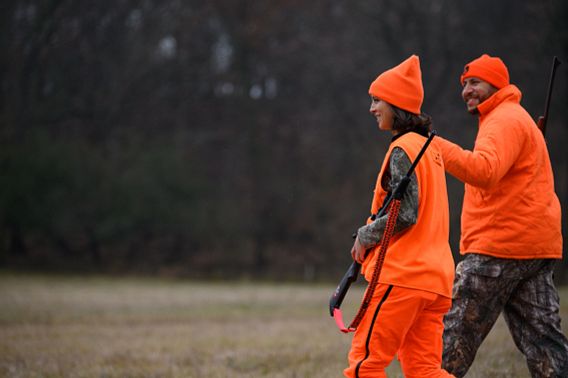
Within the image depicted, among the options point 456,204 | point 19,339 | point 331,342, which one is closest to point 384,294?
point 331,342

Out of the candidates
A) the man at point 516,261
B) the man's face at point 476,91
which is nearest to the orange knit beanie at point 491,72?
the man's face at point 476,91

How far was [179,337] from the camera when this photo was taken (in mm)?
9375

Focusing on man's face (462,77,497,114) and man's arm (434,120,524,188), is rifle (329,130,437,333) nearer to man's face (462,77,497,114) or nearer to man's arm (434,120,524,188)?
man's arm (434,120,524,188)

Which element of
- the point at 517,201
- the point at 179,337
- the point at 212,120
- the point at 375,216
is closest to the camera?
the point at 375,216

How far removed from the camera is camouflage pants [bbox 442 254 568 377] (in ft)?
14.8

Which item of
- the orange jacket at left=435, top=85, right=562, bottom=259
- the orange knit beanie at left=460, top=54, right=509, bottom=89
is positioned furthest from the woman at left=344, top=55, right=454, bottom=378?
the orange knit beanie at left=460, top=54, right=509, bottom=89

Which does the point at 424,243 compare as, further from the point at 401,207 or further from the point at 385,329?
the point at 385,329

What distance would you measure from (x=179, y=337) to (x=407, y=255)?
6.07m

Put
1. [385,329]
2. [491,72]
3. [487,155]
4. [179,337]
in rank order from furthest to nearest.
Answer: [179,337], [491,72], [487,155], [385,329]

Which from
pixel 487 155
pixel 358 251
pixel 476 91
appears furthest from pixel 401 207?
pixel 476 91

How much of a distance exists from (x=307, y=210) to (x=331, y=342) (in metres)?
25.7

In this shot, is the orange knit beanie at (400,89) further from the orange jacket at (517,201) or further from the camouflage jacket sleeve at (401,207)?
the orange jacket at (517,201)

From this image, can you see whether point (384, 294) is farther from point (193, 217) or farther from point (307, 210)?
point (307, 210)

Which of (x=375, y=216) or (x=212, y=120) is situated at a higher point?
(x=212, y=120)
